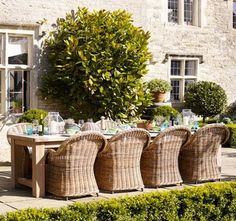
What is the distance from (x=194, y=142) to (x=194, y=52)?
9.09 m

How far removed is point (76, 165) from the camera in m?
6.87

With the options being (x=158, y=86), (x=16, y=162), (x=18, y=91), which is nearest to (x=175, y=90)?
(x=158, y=86)

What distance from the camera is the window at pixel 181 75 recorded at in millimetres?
16312

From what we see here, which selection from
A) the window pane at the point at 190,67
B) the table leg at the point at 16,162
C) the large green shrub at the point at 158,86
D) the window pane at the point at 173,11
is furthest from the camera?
the window pane at the point at 190,67

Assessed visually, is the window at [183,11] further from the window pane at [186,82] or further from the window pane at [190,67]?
the window pane at [186,82]

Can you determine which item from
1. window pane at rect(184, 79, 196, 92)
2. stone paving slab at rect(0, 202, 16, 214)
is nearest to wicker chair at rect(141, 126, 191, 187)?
stone paving slab at rect(0, 202, 16, 214)

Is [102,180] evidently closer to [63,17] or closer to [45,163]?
[45,163]

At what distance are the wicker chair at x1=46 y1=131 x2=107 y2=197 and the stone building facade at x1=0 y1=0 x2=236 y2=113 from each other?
5407mm

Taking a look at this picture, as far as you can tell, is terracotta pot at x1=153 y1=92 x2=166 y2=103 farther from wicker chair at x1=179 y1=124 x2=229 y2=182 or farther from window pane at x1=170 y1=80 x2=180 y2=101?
wicker chair at x1=179 y1=124 x2=229 y2=182

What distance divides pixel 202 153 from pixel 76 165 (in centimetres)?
212

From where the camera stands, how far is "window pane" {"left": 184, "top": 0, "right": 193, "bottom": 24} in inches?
661

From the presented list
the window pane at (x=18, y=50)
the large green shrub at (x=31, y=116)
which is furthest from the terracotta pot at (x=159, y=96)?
the large green shrub at (x=31, y=116)

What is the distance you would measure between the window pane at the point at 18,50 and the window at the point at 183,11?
5.57 m

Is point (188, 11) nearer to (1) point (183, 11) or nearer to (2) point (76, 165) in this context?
(1) point (183, 11)
